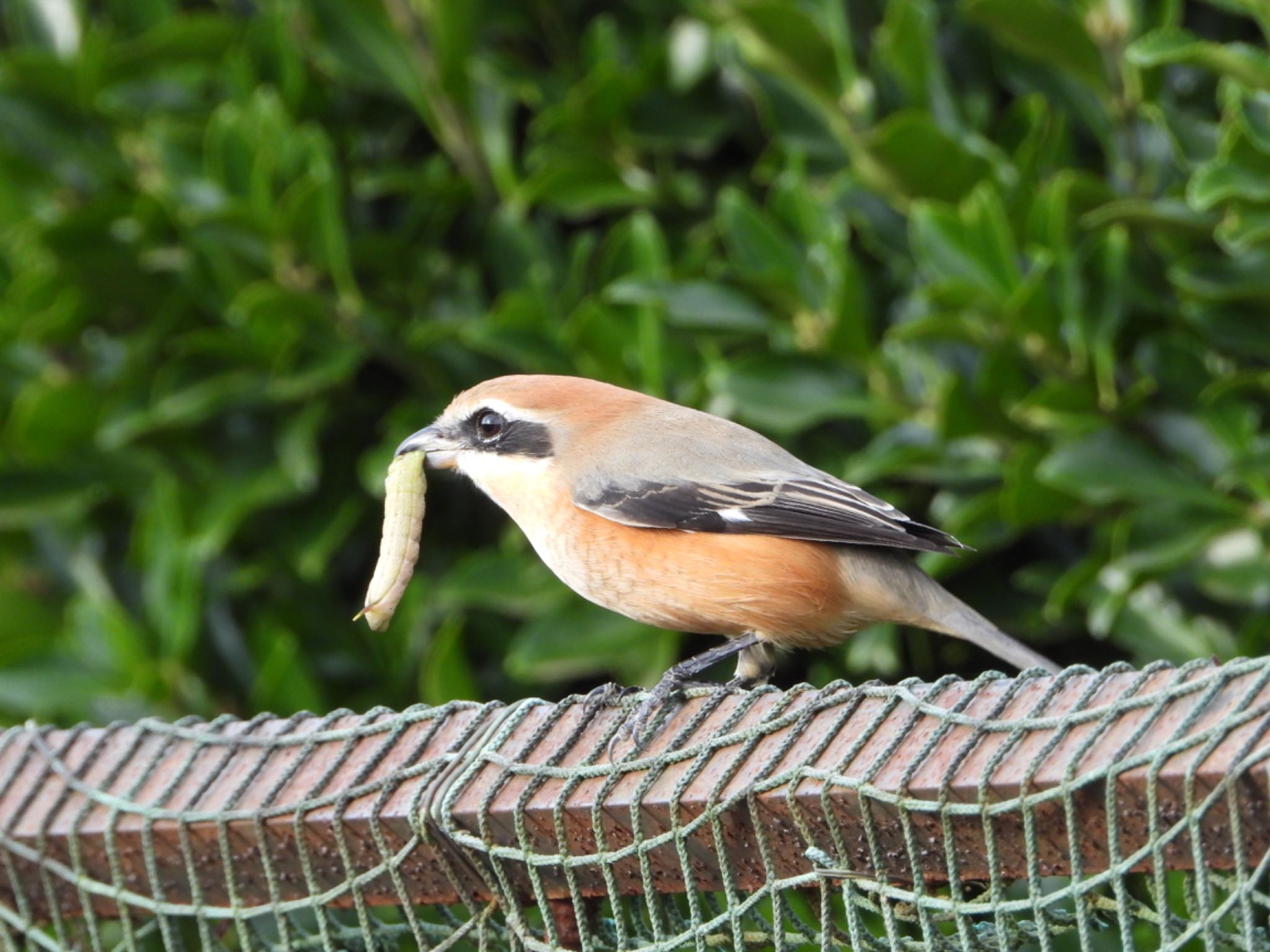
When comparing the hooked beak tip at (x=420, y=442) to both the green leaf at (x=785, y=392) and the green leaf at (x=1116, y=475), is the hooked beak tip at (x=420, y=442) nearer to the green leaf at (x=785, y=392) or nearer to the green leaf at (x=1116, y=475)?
the green leaf at (x=785, y=392)

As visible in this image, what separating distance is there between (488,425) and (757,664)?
0.82 m

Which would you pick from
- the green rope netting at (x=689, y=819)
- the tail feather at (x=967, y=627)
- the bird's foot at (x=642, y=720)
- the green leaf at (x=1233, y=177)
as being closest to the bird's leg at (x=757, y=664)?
the tail feather at (x=967, y=627)

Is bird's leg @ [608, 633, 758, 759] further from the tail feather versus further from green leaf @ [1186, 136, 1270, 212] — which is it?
green leaf @ [1186, 136, 1270, 212]

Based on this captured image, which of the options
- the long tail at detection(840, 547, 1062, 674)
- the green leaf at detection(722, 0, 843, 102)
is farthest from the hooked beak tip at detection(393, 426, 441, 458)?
the green leaf at detection(722, 0, 843, 102)

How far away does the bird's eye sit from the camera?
359 cm

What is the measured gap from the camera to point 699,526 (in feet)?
10.8

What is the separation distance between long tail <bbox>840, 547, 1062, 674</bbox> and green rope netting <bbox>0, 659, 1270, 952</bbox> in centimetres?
63

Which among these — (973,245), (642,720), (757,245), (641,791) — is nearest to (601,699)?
(642,720)

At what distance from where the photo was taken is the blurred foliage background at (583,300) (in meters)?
3.35

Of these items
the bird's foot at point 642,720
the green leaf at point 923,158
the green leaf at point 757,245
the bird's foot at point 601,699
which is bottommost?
the bird's foot at point 601,699

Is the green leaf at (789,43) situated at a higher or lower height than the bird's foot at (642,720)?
higher

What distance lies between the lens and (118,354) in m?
4.52

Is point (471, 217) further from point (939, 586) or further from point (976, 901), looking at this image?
point (976, 901)

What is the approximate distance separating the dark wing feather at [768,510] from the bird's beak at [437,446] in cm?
38
